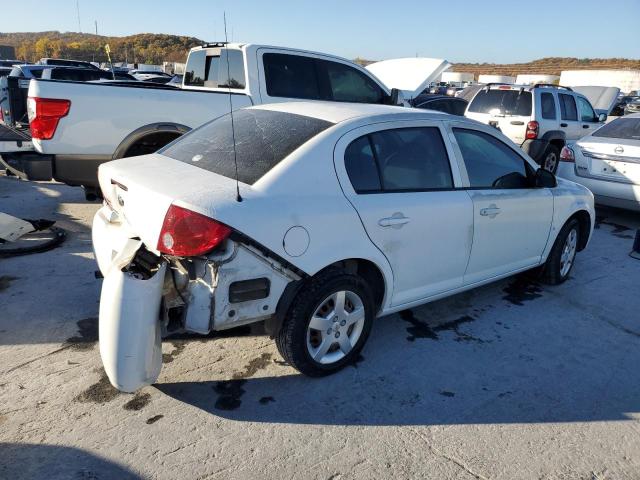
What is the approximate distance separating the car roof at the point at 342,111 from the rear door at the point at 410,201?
0.33 ft

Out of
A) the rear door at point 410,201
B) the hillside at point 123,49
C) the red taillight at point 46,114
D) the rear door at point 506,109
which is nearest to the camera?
the rear door at point 410,201

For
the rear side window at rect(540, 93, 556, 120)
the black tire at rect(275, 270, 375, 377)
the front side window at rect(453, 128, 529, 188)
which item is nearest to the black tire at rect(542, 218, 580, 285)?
the front side window at rect(453, 128, 529, 188)

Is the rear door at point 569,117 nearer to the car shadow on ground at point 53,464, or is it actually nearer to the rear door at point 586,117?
the rear door at point 586,117

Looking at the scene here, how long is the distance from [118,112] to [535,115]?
8.04 m

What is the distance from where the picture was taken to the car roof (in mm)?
3270

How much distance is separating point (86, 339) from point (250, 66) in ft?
13.3

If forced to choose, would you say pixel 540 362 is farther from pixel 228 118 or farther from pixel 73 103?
pixel 73 103

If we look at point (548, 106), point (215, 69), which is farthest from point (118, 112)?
point (548, 106)

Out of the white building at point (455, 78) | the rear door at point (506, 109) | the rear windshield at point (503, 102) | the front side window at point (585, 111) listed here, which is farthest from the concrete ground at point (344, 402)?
the white building at point (455, 78)

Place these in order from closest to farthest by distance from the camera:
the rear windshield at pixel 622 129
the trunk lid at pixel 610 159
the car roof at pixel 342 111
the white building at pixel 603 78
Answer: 1. the car roof at pixel 342 111
2. the trunk lid at pixel 610 159
3. the rear windshield at pixel 622 129
4. the white building at pixel 603 78

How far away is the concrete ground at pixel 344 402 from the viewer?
244 cm

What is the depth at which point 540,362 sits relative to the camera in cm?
345

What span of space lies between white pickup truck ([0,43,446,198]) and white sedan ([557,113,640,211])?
413cm

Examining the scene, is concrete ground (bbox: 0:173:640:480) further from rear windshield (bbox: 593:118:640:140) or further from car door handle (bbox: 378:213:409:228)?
rear windshield (bbox: 593:118:640:140)
